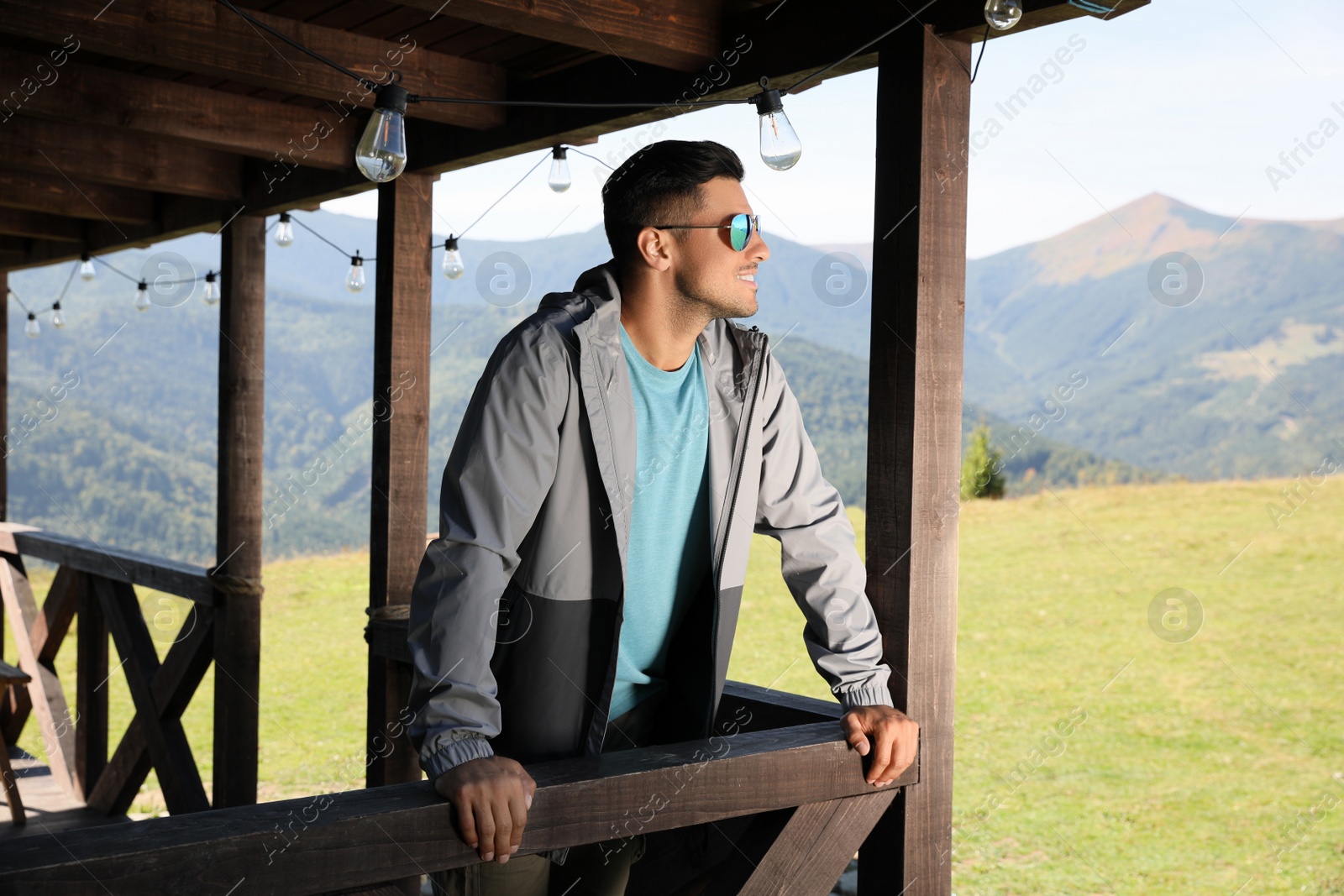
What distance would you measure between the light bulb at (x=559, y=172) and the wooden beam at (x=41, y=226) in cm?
325

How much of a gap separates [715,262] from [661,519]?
46cm

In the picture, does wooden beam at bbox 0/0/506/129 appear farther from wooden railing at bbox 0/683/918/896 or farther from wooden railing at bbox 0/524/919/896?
wooden railing at bbox 0/683/918/896

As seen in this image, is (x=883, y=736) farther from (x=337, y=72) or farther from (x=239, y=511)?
(x=239, y=511)

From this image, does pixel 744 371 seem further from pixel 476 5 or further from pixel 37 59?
pixel 37 59

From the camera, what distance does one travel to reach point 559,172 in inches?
126

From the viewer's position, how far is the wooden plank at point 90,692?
505 centimetres

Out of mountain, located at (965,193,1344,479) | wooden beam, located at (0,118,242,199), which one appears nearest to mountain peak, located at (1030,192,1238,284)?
mountain, located at (965,193,1344,479)

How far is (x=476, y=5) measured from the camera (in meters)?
2.26

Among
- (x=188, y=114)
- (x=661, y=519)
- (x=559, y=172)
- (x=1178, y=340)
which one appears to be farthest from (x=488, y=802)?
(x=1178, y=340)

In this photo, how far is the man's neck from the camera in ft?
6.66

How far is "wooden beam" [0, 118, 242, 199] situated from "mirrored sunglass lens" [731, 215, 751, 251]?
2355 millimetres

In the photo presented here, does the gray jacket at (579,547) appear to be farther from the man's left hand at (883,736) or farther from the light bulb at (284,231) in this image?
the light bulb at (284,231)

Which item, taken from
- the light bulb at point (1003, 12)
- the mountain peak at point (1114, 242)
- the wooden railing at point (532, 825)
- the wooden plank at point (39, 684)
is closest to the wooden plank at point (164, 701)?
the wooden plank at point (39, 684)

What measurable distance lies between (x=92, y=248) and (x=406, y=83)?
319 centimetres
